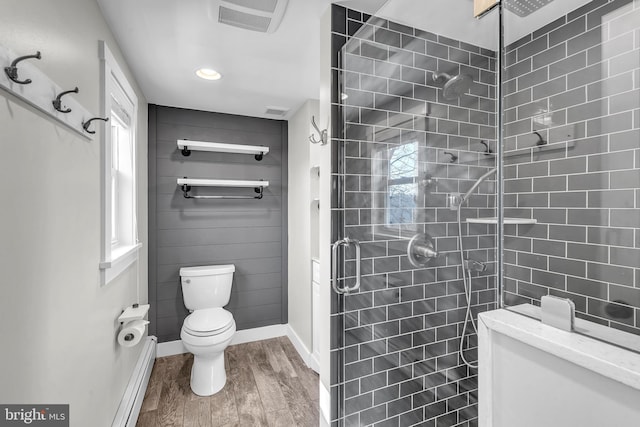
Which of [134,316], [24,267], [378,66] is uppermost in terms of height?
[378,66]

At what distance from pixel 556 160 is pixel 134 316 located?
2.14m

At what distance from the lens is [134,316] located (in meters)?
1.72

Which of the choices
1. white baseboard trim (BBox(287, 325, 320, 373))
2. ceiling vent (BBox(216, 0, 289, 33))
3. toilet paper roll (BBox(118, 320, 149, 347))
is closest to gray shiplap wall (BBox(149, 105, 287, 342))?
white baseboard trim (BBox(287, 325, 320, 373))

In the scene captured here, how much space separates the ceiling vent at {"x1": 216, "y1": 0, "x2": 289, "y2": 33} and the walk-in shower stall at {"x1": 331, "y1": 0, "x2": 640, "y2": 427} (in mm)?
288

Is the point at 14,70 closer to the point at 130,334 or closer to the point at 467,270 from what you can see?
the point at 130,334

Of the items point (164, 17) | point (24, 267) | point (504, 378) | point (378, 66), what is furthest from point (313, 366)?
point (164, 17)

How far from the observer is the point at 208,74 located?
6.86ft

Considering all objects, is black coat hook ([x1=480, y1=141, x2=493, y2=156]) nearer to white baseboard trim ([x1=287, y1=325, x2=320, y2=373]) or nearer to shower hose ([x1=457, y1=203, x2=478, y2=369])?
shower hose ([x1=457, y1=203, x2=478, y2=369])

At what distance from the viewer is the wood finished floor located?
6.23 ft

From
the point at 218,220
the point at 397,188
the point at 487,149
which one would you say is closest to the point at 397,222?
the point at 397,188

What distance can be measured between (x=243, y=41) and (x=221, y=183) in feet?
4.45

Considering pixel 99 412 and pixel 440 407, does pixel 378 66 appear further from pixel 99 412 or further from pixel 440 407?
pixel 99 412

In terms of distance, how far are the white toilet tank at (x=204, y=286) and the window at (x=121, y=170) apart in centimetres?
57

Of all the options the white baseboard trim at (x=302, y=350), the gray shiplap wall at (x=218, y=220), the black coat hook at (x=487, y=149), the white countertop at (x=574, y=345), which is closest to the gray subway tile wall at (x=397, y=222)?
the black coat hook at (x=487, y=149)
